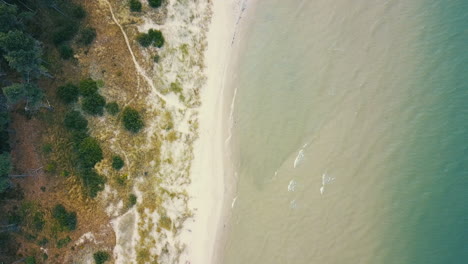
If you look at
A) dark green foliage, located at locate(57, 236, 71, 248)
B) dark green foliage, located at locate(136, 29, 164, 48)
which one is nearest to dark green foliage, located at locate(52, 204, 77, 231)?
dark green foliage, located at locate(57, 236, 71, 248)

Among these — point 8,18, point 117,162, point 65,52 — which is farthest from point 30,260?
point 8,18

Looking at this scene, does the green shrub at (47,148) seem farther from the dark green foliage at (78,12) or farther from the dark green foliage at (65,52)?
the dark green foliage at (78,12)

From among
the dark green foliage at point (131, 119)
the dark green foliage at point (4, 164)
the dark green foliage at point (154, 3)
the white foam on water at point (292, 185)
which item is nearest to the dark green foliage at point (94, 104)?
the dark green foliage at point (131, 119)

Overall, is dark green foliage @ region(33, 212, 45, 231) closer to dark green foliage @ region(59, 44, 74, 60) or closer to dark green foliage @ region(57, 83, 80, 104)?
dark green foliage @ region(57, 83, 80, 104)

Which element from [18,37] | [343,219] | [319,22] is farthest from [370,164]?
[18,37]

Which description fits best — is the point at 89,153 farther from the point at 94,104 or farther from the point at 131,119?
the point at 131,119
